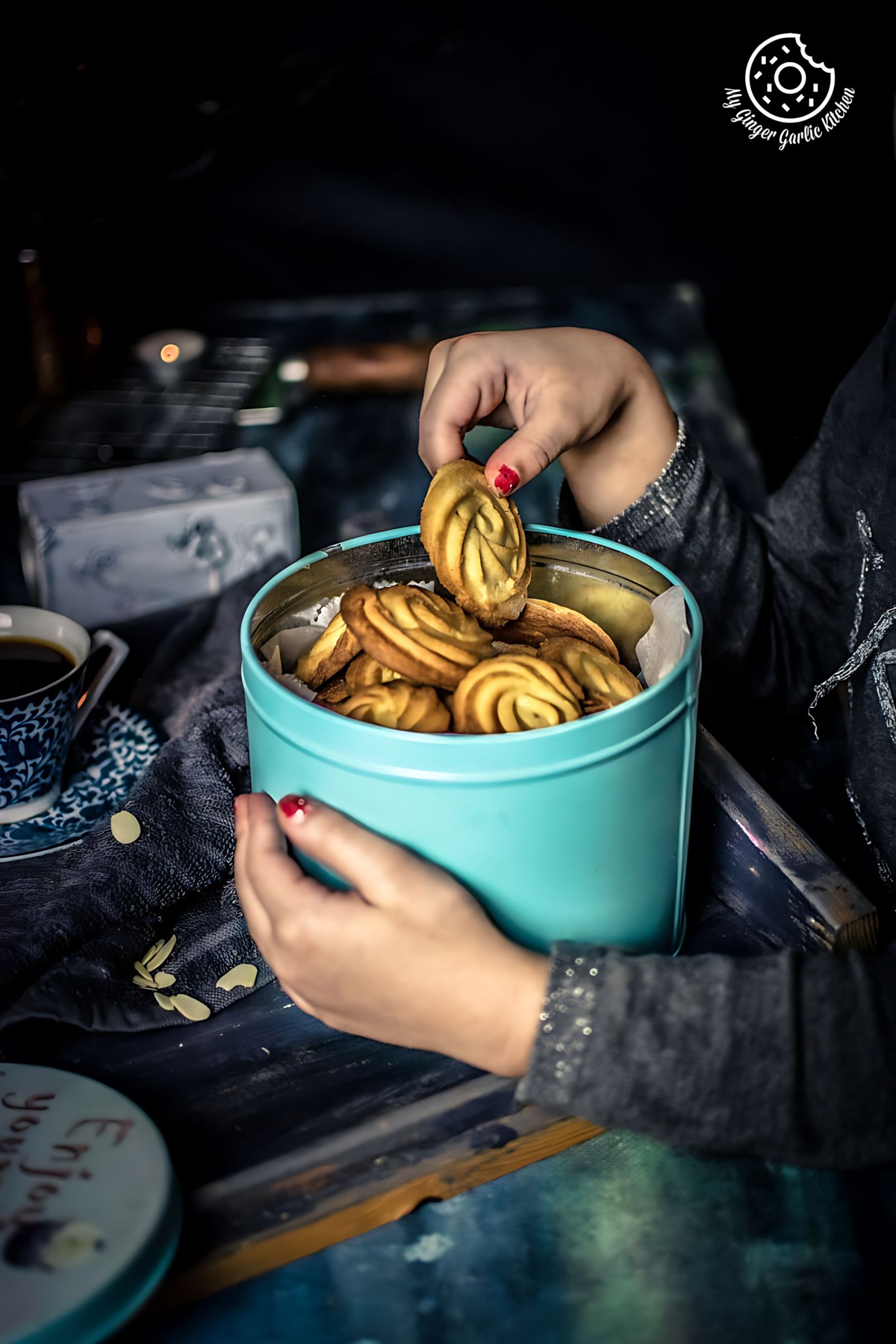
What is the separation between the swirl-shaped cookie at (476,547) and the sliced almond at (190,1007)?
0.82ft

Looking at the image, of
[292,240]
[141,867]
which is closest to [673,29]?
[292,240]

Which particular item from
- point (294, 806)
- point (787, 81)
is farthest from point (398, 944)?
point (787, 81)

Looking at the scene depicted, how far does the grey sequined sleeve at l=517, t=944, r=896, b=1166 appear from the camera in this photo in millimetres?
475

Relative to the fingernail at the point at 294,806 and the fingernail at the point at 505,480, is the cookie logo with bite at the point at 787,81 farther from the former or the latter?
the fingernail at the point at 294,806

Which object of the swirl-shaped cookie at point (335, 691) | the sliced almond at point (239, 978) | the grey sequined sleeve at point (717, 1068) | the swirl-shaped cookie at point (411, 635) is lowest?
the sliced almond at point (239, 978)

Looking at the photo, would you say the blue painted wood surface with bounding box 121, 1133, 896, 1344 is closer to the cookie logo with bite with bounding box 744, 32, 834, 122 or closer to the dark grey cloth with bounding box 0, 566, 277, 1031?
the dark grey cloth with bounding box 0, 566, 277, 1031

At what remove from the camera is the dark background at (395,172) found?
1.40 m

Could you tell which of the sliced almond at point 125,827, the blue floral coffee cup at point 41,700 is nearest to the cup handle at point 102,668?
the blue floral coffee cup at point 41,700

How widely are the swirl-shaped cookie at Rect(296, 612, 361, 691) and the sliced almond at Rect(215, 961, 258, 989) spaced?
6.3 inches

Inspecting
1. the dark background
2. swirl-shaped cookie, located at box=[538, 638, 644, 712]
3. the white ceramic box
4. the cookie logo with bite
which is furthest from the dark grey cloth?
the dark background

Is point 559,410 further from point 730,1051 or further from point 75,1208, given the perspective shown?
point 75,1208

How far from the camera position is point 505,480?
2.02 ft

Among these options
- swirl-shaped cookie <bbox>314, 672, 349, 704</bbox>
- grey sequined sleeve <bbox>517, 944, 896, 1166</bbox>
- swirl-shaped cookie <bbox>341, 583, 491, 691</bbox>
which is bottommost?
grey sequined sleeve <bbox>517, 944, 896, 1166</bbox>

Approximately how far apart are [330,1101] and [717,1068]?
0.59ft
